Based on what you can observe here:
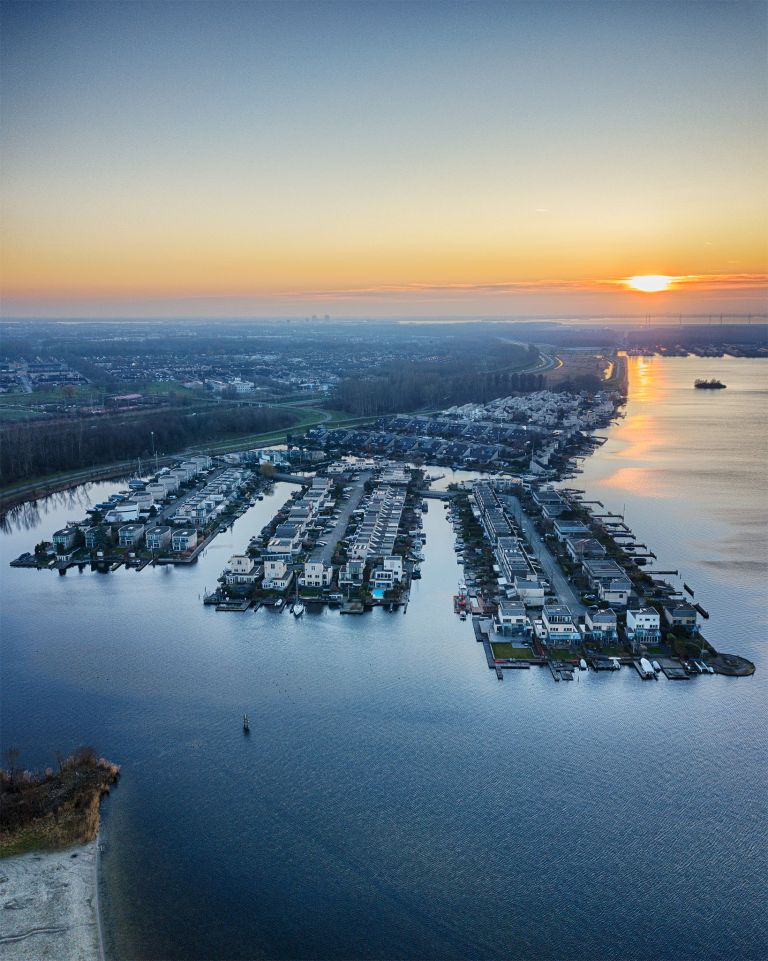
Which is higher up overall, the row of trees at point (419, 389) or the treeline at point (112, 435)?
the row of trees at point (419, 389)

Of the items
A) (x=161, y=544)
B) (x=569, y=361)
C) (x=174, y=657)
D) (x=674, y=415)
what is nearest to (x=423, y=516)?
(x=161, y=544)

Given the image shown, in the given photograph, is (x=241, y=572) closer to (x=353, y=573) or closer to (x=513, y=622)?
(x=353, y=573)

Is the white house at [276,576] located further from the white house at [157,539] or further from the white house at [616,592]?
the white house at [616,592]

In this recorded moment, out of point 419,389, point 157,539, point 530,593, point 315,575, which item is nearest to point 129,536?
point 157,539

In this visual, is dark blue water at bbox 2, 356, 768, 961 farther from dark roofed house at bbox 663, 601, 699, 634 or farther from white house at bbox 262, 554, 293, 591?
white house at bbox 262, 554, 293, 591

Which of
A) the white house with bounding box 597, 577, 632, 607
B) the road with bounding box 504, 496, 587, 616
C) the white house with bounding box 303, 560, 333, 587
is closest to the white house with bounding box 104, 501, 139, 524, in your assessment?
the white house with bounding box 303, 560, 333, 587

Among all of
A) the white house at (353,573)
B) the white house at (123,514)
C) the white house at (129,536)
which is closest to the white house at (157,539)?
the white house at (129,536)

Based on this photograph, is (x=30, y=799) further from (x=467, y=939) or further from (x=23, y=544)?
(x=23, y=544)
